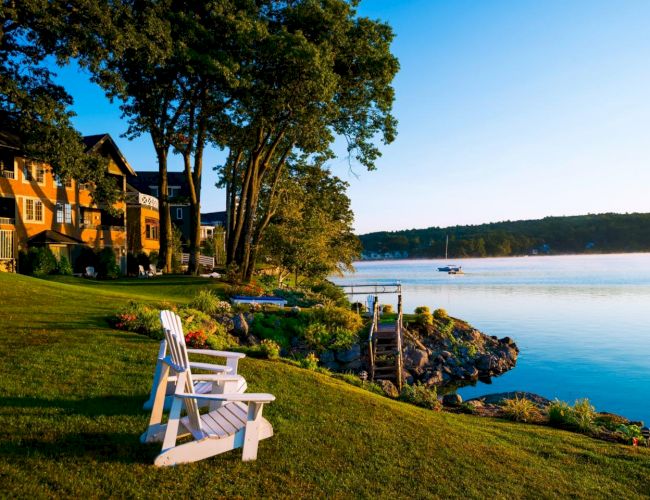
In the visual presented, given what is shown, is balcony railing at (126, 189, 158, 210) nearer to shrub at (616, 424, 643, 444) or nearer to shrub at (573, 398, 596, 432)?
shrub at (573, 398, 596, 432)

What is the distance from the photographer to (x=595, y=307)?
49.2m

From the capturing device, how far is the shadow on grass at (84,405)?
275 inches

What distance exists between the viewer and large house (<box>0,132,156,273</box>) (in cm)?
3362

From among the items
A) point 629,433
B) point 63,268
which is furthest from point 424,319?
point 63,268

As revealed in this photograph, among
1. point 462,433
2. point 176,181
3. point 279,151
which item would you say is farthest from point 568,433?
point 176,181

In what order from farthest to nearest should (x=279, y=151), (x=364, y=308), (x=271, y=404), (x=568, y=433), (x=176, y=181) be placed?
(x=176, y=181) < (x=279, y=151) < (x=364, y=308) < (x=568, y=433) < (x=271, y=404)

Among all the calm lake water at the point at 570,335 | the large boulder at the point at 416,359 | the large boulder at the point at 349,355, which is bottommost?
the calm lake water at the point at 570,335

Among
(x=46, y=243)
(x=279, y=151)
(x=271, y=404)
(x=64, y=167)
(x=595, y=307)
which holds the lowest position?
(x=595, y=307)

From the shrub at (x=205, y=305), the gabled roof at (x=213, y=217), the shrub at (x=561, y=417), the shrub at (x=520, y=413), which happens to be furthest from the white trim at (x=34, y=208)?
the gabled roof at (x=213, y=217)

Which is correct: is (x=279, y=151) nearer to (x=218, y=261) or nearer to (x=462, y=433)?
(x=218, y=261)

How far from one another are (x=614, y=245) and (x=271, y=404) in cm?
19380

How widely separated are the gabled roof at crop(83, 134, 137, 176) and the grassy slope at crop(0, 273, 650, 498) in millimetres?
30495

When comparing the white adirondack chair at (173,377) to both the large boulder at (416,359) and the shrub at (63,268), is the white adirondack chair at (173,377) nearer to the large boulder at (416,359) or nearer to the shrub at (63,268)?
the large boulder at (416,359)

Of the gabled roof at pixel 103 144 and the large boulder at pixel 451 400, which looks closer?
the large boulder at pixel 451 400
